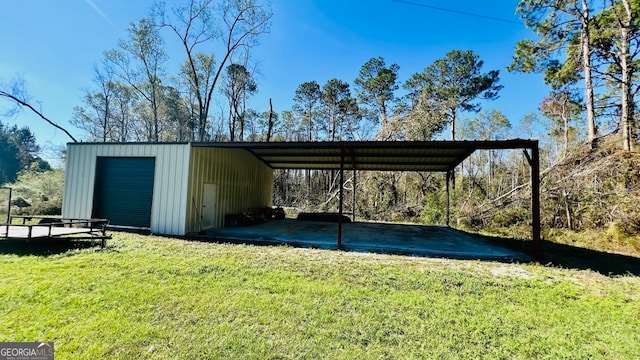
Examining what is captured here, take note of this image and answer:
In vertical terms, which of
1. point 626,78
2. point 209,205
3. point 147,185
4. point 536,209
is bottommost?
point 209,205

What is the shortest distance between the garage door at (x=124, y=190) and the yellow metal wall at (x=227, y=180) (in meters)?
1.34

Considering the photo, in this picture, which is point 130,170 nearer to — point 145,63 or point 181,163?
point 181,163

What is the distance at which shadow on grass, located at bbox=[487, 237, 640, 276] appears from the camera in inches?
219

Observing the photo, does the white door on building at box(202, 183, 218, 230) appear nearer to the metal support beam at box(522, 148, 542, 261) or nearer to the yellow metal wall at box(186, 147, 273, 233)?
the yellow metal wall at box(186, 147, 273, 233)

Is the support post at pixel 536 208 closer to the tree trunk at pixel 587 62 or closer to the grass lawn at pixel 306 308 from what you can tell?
the grass lawn at pixel 306 308

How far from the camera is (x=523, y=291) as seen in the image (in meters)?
4.04

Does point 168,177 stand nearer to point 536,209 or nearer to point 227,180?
point 227,180

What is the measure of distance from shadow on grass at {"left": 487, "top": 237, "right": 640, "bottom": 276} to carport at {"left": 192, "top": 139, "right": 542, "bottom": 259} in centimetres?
46

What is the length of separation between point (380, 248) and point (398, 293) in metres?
2.89

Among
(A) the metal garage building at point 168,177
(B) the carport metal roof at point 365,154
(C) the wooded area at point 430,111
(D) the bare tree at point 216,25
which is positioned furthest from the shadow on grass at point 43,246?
(D) the bare tree at point 216,25

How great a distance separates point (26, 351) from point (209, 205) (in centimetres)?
688

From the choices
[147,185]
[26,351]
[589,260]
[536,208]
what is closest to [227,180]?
[147,185]

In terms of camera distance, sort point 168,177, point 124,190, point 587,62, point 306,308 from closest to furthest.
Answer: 1. point 306,308
2. point 168,177
3. point 124,190
4. point 587,62

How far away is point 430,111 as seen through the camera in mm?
15836
